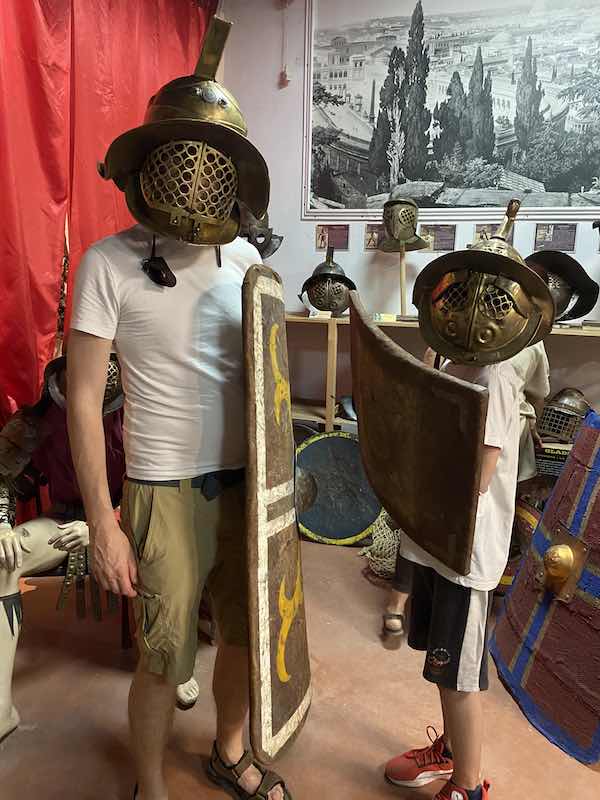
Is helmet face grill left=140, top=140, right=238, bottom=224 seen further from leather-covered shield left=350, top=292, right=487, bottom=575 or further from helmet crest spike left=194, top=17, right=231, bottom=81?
leather-covered shield left=350, top=292, right=487, bottom=575

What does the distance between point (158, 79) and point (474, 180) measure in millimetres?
1695

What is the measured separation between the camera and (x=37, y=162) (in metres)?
2.11

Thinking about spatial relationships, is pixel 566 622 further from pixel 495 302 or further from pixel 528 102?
pixel 528 102

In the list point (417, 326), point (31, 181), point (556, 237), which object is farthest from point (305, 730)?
point (556, 237)

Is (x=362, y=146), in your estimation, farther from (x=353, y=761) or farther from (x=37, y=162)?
(x=353, y=761)

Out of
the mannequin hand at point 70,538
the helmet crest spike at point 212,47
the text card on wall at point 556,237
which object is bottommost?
the mannequin hand at point 70,538

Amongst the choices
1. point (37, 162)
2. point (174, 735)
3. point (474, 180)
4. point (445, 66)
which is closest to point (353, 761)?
point (174, 735)

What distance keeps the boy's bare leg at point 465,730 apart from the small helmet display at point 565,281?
194 cm

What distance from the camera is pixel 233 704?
1.39 m

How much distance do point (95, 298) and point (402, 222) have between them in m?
2.26

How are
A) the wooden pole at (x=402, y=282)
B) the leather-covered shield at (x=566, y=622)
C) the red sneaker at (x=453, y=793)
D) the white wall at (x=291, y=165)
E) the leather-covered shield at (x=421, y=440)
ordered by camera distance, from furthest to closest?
the white wall at (x=291, y=165) → the wooden pole at (x=402, y=282) → the red sneaker at (x=453, y=793) → the leather-covered shield at (x=421, y=440) → the leather-covered shield at (x=566, y=622)

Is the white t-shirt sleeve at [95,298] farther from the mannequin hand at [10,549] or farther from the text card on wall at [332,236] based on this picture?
the text card on wall at [332,236]

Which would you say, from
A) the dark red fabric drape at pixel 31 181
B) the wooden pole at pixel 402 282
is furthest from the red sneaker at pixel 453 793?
the wooden pole at pixel 402 282

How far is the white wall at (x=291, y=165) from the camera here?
3.33 meters
